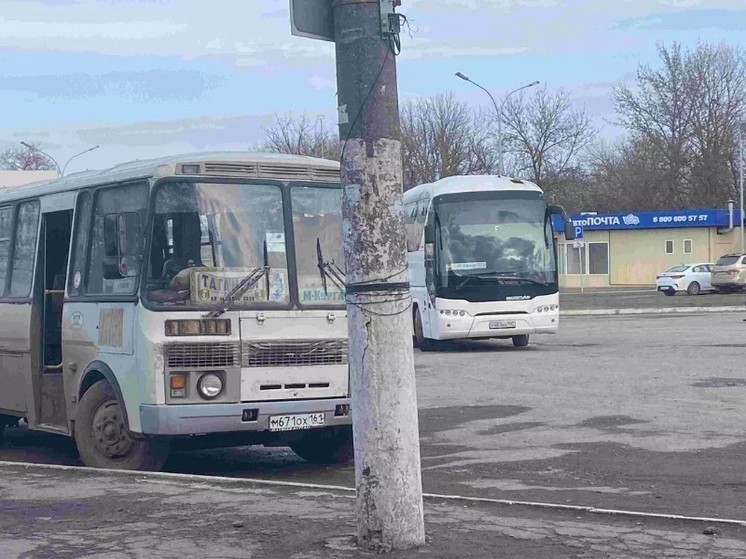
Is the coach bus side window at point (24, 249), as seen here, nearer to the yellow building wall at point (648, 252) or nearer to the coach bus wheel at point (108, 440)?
the coach bus wheel at point (108, 440)

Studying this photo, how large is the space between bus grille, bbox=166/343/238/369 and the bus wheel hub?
3.15ft

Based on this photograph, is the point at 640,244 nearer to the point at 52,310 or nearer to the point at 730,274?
the point at 730,274

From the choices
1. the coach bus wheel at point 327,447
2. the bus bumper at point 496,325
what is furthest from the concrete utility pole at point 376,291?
the bus bumper at point 496,325

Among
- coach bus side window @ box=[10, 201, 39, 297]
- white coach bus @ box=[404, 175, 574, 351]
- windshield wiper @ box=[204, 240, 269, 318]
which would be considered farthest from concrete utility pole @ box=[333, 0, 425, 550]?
white coach bus @ box=[404, 175, 574, 351]

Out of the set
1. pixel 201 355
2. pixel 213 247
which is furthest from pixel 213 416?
pixel 213 247

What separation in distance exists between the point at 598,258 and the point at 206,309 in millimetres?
61249

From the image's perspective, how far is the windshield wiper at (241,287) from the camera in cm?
968

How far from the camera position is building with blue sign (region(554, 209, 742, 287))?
2532 inches

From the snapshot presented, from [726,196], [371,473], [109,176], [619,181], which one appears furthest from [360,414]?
[619,181]

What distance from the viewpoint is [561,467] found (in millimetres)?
10148

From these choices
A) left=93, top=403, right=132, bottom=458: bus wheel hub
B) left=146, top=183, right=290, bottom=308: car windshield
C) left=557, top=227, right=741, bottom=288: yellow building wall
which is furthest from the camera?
left=557, top=227, right=741, bottom=288: yellow building wall

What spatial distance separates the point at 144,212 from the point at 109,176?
869 millimetres

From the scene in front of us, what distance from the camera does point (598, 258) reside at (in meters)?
69.2

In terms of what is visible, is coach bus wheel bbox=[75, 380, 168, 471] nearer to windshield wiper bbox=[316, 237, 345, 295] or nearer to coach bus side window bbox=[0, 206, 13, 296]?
windshield wiper bbox=[316, 237, 345, 295]
